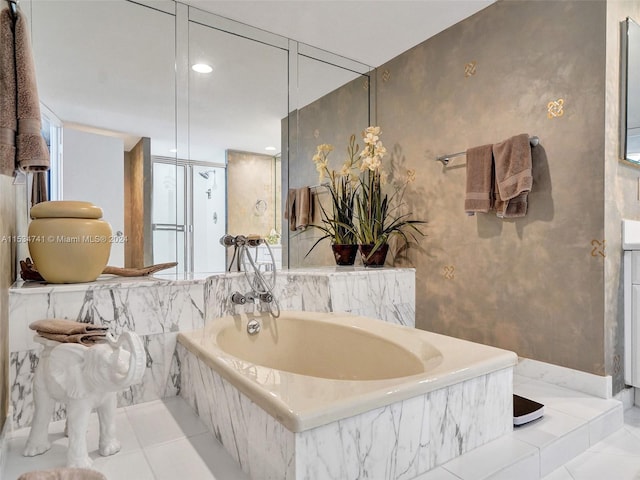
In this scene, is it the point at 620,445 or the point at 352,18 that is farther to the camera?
the point at 352,18

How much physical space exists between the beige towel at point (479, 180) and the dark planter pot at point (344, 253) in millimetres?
859

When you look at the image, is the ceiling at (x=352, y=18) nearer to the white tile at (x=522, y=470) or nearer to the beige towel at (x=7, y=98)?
the beige towel at (x=7, y=98)

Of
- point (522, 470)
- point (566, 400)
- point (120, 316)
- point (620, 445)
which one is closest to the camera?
point (522, 470)

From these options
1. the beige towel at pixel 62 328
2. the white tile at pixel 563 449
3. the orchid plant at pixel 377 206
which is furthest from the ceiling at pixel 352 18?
the white tile at pixel 563 449

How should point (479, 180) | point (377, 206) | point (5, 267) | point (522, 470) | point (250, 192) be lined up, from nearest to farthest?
point (522, 470)
point (5, 267)
point (479, 180)
point (250, 192)
point (377, 206)

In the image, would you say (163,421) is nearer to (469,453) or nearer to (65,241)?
(65,241)

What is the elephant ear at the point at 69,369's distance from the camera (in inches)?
47.6

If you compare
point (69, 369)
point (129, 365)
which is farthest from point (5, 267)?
point (129, 365)

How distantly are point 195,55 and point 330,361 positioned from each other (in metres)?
1.97

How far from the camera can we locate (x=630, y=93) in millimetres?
1963

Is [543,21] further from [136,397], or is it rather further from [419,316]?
[136,397]

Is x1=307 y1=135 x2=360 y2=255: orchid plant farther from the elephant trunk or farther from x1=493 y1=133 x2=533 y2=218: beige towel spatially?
the elephant trunk

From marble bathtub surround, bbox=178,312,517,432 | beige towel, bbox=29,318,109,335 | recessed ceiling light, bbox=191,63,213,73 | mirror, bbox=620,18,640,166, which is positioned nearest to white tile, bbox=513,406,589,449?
marble bathtub surround, bbox=178,312,517,432

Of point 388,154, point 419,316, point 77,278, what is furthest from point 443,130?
point 77,278
